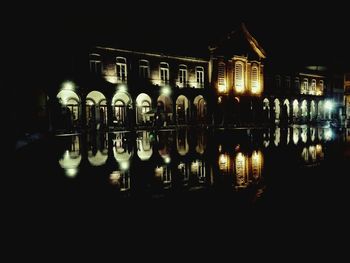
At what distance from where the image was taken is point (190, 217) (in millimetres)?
5078

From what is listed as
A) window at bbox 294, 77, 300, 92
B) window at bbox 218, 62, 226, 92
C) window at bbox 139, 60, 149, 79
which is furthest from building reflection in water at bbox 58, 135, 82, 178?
window at bbox 294, 77, 300, 92

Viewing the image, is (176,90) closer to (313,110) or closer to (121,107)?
(121,107)

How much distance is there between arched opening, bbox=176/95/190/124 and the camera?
3619 centimetres

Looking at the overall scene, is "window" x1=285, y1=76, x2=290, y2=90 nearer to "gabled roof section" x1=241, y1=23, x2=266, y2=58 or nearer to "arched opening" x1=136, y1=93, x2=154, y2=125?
"gabled roof section" x1=241, y1=23, x2=266, y2=58

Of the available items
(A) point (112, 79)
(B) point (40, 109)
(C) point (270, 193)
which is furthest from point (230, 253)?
(A) point (112, 79)

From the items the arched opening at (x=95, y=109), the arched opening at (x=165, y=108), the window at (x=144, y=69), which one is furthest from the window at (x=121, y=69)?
the arched opening at (x=165, y=108)

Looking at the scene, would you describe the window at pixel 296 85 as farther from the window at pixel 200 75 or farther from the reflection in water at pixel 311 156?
the reflection in water at pixel 311 156

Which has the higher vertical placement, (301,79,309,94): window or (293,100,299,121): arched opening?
(301,79,309,94): window

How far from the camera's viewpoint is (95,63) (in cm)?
2933

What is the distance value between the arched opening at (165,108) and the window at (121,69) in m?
5.21

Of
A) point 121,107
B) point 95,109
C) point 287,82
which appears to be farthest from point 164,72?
point 287,82

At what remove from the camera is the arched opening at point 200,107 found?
37600 mm

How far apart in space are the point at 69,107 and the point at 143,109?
794cm

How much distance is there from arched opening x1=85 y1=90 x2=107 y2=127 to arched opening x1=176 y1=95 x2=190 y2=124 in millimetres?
9083
